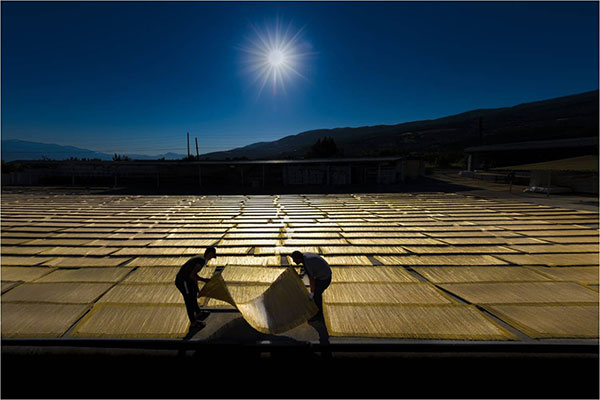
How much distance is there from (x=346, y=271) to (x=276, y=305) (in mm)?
2088

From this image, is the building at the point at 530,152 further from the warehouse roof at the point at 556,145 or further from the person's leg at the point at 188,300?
the person's leg at the point at 188,300

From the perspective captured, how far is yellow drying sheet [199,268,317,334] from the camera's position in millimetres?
3123

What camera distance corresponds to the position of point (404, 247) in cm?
640

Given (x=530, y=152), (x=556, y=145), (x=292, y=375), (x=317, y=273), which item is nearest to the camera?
(x=292, y=375)

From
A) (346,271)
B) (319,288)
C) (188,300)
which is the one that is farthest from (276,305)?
(346,271)

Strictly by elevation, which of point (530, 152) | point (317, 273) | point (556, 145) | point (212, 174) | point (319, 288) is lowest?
point (319, 288)

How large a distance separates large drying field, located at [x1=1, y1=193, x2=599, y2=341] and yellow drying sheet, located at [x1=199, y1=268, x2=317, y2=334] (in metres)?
0.47

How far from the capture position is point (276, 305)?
11.0 feet

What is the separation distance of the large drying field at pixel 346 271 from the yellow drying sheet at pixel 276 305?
0.47m

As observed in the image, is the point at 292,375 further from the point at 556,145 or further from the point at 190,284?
the point at 556,145

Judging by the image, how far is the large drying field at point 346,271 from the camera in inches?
132

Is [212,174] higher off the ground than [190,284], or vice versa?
[212,174]

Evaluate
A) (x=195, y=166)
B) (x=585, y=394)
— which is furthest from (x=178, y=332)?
(x=195, y=166)

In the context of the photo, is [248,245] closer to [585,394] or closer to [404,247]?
[404,247]
